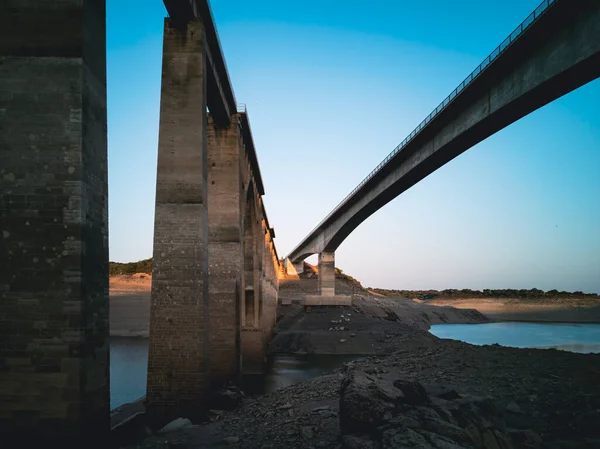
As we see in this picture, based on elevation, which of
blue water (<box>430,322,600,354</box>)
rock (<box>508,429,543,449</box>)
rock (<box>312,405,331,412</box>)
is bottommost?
blue water (<box>430,322,600,354</box>)

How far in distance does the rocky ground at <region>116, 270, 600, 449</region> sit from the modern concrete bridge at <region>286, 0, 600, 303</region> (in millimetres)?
9041

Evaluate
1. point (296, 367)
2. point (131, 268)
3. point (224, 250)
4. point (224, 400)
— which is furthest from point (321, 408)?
point (131, 268)

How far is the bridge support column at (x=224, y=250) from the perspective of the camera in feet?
54.7

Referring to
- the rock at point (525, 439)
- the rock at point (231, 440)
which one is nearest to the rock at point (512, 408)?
the rock at point (525, 439)

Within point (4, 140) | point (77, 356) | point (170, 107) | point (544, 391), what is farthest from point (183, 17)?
point (544, 391)

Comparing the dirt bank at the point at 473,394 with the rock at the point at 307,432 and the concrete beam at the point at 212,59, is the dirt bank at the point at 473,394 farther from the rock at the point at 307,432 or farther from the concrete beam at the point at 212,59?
the concrete beam at the point at 212,59

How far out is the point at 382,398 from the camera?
24.1 ft

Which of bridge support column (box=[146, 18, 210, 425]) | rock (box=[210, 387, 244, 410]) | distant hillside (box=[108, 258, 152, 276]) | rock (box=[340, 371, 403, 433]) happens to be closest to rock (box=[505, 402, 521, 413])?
rock (box=[340, 371, 403, 433])

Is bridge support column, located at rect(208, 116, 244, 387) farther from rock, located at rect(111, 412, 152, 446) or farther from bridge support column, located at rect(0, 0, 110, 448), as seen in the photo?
bridge support column, located at rect(0, 0, 110, 448)

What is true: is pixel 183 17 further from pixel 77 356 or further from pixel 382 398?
pixel 382 398

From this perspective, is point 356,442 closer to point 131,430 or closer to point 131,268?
point 131,430

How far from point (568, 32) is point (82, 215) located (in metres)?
14.6

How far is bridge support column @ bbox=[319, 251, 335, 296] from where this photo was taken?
47.3 metres

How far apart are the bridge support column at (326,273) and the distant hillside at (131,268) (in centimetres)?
2759
